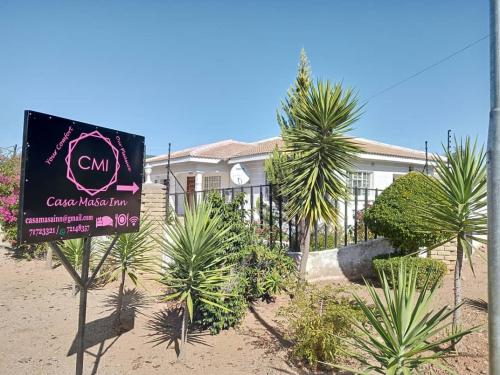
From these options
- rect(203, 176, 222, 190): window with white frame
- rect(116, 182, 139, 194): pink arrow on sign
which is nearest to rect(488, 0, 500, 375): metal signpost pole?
rect(116, 182, 139, 194): pink arrow on sign

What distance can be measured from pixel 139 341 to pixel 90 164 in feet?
9.58

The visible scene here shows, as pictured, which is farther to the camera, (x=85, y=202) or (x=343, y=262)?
(x=343, y=262)

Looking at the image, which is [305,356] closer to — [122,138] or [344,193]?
[122,138]

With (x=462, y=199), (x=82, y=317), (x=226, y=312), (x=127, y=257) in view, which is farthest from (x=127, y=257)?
(x=462, y=199)

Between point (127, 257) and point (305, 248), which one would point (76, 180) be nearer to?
point (127, 257)

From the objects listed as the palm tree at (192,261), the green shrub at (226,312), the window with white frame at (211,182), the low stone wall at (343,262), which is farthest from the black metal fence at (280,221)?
the window with white frame at (211,182)

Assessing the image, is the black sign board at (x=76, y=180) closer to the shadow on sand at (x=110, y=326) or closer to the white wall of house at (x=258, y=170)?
the shadow on sand at (x=110, y=326)

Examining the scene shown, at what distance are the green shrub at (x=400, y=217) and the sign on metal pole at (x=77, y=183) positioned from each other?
19.1 ft

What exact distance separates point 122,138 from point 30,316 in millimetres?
4287

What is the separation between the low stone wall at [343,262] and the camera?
8.17 meters

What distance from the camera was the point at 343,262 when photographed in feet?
28.2

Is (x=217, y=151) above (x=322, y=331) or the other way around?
above

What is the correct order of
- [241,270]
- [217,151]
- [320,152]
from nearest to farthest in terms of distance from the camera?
[241,270] < [320,152] < [217,151]

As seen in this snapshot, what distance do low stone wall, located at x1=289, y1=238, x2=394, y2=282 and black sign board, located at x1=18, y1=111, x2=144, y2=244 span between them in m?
5.21
